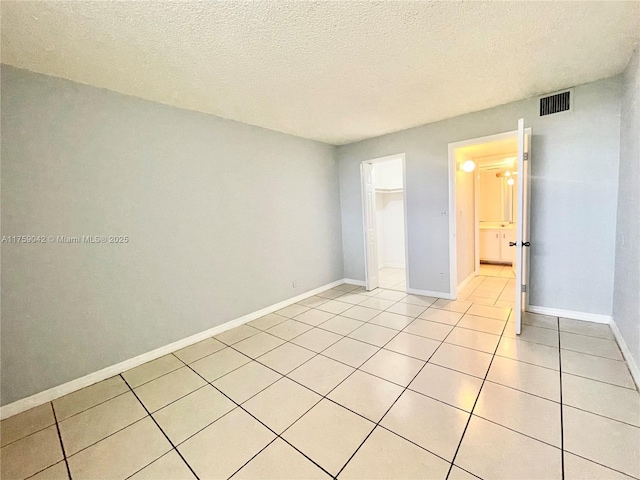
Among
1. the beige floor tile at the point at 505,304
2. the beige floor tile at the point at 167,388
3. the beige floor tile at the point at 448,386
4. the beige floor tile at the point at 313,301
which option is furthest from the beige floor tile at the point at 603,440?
the beige floor tile at the point at 313,301

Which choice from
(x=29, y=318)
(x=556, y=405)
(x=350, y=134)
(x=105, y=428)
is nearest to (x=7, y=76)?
(x=29, y=318)

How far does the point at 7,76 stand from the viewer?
6.19 ft

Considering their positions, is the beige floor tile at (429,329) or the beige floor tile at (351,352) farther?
the beige floor tile at (429,329)

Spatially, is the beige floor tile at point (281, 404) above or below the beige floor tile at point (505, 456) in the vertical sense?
below

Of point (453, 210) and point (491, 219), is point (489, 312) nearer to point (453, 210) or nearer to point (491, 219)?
point (453, 210)

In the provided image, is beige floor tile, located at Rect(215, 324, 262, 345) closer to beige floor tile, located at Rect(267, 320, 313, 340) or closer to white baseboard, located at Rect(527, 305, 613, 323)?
beige floor tile, located at Rect(267, 320, 313, 340)

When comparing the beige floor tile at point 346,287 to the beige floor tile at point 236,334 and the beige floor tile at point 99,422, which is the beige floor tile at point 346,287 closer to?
the beige floor tile at point 236,334

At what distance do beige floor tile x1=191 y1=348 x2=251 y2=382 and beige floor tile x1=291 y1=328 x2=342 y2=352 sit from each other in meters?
0.58

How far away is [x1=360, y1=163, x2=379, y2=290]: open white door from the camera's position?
4488 mm

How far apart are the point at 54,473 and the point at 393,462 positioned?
1.89 metres

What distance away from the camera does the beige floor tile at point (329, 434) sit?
1419 millimetres

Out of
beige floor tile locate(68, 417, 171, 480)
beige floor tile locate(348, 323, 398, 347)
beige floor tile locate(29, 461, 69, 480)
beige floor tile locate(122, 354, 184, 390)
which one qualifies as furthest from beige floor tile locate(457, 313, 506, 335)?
beige floor tile locate(29, 461, 69, 480)

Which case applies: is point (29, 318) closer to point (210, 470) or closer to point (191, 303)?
point (191, 303)

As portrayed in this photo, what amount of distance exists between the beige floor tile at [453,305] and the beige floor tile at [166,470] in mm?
3157
